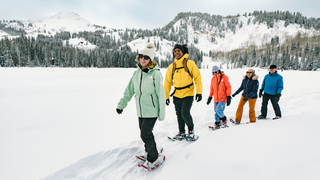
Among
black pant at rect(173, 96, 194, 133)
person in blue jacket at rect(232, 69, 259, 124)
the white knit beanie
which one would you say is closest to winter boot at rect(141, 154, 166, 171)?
black pant at rect(173, 96, 194, 133)

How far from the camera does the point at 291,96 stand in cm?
820

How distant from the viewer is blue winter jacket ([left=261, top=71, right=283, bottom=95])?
496 cm

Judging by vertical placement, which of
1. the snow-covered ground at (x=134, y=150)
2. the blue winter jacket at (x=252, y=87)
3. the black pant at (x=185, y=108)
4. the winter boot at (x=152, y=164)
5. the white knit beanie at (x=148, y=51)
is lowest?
the winter boot at (x=152, y=164)

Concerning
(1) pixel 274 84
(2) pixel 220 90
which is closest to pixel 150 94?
(2) pixel 220 90

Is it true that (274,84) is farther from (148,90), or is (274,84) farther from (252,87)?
(148,90)

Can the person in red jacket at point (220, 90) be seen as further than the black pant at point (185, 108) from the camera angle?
Yes

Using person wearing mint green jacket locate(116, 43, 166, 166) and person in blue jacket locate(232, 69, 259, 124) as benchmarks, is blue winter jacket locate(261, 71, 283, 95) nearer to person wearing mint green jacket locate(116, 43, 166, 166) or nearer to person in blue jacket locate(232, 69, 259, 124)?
person in blue jacket locate(232, 69, 259, 124)

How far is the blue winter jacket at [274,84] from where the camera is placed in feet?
16.3

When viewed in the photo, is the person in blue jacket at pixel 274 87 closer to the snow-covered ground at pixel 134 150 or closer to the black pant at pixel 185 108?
the snow-covered ground at pixel 134 150

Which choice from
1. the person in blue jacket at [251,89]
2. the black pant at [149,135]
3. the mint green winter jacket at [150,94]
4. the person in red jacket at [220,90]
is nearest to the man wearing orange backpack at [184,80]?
the mint green winter jacket at [150,94]

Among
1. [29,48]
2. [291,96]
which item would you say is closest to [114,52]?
[29,48]

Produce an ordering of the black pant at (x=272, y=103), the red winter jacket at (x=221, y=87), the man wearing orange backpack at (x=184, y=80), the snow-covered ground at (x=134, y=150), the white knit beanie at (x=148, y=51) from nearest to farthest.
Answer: the snow-covered ground at (x=134, y=150)
the white knit beanie at (x=148, y=51)
the man wearing orange backpack at (x=184, y=80)
the red winter jacket at (x=221, y=87)
the black pant at (x=272, y=103)

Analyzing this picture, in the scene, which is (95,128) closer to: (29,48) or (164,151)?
(164,151)

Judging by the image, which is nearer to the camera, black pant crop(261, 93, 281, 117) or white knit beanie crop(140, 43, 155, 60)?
white knit beanie crop(140, 43, 155, 60)
